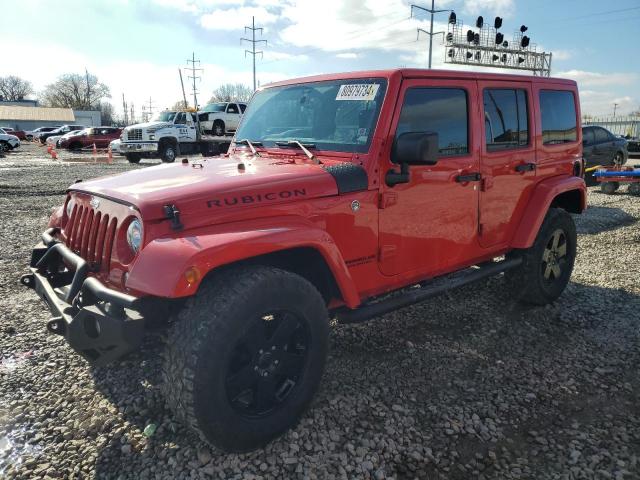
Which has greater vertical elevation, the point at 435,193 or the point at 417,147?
the point at 417,147

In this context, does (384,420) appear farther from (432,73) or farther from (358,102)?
(432,73)

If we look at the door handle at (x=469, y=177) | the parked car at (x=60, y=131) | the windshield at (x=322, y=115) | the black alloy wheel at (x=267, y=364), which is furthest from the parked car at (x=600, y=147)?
the parked car at (x=60, y=131)

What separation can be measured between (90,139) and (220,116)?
1289 centimetres

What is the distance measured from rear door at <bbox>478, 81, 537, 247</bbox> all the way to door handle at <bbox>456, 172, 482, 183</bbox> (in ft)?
0.30

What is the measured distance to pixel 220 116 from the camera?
22.0 metres

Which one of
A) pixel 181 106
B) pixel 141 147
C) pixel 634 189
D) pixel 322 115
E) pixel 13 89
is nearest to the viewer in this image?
pixel 322 115

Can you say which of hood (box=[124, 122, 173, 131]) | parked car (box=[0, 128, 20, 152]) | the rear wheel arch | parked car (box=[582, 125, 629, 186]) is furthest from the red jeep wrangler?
parked car (box=[0, 128, 20, 152])

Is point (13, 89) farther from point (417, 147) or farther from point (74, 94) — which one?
point (417, 147)

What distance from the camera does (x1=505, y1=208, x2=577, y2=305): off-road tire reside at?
14.4 feet

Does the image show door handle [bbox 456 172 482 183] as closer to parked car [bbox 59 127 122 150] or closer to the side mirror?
the side mirror

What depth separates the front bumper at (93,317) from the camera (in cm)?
227

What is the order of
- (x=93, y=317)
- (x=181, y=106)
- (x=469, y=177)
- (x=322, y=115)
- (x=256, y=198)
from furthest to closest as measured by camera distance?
(x=181, y=106)
(x=469, y=177)
(x=322, y=115)
(x=256, y=198)
(x=93, y=317)

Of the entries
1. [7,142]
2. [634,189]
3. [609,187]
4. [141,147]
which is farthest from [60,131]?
[634,189]

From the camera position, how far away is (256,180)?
2727mm
